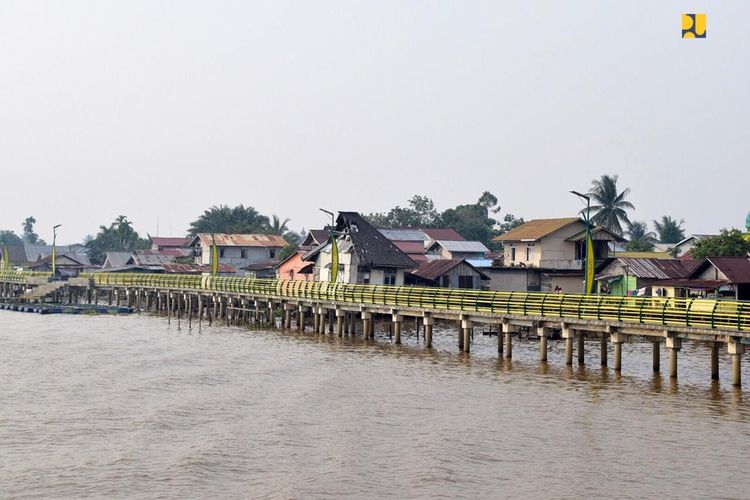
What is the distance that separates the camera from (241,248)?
119m

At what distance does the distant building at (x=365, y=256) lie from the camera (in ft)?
256

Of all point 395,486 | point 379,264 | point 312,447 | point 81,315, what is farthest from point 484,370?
point 81,315

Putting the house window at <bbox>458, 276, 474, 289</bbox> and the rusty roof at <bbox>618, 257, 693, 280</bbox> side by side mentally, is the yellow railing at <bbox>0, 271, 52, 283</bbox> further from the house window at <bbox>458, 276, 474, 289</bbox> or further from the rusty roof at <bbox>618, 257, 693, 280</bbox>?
the rusty roof at <bbox>618, 257, 693, 280</bbox>

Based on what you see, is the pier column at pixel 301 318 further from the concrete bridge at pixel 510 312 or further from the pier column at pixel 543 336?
the pier column at pixel 543 336

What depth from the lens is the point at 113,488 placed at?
87.4 feet

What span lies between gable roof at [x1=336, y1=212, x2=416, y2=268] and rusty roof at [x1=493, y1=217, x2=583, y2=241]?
1031cm

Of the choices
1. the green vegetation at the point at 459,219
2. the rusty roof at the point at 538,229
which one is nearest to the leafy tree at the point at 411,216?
the green vegetation at the point at 459,219

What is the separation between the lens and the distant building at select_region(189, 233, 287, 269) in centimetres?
11794

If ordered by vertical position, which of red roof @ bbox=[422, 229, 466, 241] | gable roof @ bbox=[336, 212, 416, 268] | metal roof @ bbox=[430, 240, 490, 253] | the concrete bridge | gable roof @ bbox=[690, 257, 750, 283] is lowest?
the concrete bridge

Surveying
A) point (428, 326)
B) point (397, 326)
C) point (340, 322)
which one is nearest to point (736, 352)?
point (428, 326)

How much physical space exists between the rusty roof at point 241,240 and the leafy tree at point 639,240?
38.8m

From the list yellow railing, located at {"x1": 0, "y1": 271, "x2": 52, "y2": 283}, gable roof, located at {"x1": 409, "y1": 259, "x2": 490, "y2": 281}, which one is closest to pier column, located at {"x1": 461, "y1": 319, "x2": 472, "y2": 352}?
gable roof, located at {"x1": 409, "y1": 259, "x2": 490, "y2": 281}

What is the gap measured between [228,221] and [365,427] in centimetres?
12202

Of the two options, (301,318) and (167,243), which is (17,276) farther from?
(301,318)
